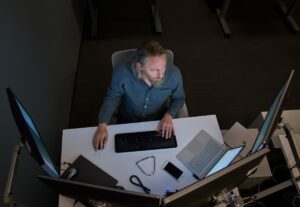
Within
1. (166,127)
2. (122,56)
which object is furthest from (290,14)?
(166,127)

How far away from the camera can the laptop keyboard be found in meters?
1.48

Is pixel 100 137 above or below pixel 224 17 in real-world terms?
above

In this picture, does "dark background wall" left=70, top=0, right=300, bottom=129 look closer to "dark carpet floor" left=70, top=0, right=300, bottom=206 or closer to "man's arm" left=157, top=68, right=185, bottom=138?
"dark carpet floor" left=70, top=0, right=300, bottom=206

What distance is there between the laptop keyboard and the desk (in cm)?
5

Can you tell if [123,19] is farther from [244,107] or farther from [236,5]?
[244,107]

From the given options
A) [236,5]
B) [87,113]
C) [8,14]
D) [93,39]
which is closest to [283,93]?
[8,14]

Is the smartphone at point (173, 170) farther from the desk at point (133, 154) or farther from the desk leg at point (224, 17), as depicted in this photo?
the desk leg at point (224, 17)

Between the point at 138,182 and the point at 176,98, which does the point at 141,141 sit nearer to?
the point at 138,182

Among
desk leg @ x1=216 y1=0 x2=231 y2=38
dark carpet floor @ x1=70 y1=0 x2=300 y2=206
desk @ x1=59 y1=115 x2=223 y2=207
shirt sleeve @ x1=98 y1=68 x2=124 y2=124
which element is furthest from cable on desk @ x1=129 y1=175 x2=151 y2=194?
desk leg @ x1=216 y1=0 x2=231 y2=38

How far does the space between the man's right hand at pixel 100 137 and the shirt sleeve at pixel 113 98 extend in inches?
3.0

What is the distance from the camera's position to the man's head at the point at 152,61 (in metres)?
1.47

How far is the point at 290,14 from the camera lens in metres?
3.31

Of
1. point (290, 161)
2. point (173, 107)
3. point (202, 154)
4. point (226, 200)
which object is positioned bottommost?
point (290, 161)

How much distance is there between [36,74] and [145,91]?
74cm
